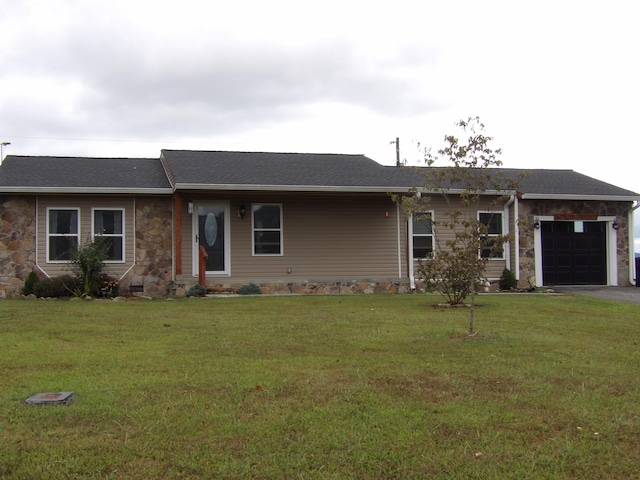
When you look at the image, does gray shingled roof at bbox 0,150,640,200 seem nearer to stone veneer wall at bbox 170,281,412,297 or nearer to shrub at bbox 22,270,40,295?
shrub at bbox 22,270,40,295

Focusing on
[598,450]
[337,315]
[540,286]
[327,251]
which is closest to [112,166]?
[327,251]

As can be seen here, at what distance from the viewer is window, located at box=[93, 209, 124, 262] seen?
14.6 metres

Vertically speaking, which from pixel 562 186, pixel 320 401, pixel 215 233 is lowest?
pixel 320 401

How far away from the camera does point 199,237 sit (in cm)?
1483

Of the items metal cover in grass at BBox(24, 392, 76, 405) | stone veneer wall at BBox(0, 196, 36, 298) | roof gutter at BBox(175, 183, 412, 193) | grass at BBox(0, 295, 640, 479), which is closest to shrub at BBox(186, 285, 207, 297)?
roof gutter at BBox(175, 183, 412, 193)

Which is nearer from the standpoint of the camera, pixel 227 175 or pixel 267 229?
pixel 227 175

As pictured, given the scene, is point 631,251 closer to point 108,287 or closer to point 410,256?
point 410,256

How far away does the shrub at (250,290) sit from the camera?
47.1 feet

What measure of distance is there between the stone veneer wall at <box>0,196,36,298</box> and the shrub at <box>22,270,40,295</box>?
39 cm

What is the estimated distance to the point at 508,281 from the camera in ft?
54.1

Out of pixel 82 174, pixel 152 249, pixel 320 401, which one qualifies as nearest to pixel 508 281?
pixel 152 249

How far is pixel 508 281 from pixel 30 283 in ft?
40.2

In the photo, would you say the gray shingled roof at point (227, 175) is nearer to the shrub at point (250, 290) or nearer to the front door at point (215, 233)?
the front door at point (215, 233)

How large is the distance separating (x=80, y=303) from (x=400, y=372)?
854 cm
